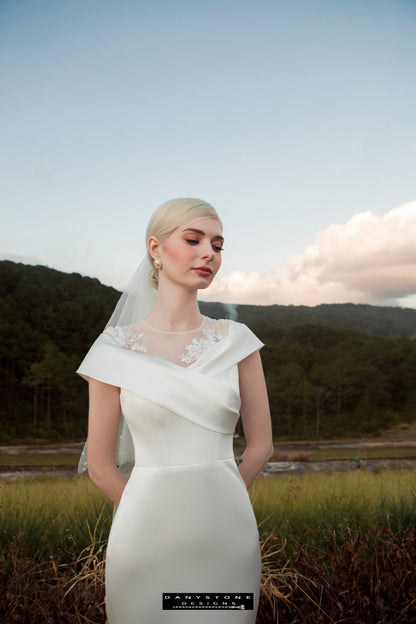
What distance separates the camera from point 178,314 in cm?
278

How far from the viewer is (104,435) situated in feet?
8.35

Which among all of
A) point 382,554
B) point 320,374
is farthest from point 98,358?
point 320,374

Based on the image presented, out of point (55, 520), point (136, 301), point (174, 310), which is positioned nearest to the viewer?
point (174, 310)

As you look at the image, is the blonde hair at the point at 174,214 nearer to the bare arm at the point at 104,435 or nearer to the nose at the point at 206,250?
the nose at the point at 206,250

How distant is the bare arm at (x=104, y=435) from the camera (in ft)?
8.29

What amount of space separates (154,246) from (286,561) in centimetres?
332

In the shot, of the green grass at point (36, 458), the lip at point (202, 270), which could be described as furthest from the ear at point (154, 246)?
the green grass at point (36, 458)

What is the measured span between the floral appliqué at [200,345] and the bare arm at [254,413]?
0.63 ft

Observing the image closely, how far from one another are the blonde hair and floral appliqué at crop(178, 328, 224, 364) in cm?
56

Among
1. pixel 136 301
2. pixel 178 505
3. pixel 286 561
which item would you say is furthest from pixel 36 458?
pixel 178 505

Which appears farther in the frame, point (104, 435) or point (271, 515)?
point (271, 515)

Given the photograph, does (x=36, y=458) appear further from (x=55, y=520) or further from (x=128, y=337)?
(x=128, y=337)

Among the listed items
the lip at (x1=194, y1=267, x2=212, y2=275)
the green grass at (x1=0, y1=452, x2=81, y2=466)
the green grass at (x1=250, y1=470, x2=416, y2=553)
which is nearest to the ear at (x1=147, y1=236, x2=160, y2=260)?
the lip at (x1=194, y1=267, x2=212, y2=275)

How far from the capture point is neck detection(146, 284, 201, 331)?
9.04 feet
